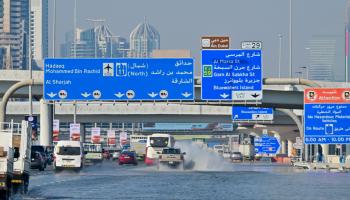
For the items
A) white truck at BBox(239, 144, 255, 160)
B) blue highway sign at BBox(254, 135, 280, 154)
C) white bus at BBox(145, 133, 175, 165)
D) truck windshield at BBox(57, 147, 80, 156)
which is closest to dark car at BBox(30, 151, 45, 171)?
truck windshield at BBox(57, 147, 80, 156)

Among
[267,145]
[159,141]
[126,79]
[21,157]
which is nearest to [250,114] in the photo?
[159,141]

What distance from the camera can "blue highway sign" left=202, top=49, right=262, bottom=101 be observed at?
70.9 metres

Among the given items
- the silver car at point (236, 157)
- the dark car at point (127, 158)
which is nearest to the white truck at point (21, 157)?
the dark car at point (127, 158)

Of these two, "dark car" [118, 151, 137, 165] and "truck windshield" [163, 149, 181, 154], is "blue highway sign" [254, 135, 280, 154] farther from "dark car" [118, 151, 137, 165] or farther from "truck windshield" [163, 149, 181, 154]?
"truck windshield" [163, 149, 181, 154]

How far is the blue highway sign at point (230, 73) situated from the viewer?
233ft

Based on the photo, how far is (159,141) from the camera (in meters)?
109

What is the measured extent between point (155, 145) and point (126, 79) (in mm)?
36680

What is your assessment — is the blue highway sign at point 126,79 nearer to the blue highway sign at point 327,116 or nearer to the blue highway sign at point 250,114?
the blue highway sign at point 327,116

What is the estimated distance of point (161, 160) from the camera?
8594 cm

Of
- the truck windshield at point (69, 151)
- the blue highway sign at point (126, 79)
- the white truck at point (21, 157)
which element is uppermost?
the blue highway sign at point (126, 79)

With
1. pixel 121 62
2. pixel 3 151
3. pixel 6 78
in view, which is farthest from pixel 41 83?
pixel 3 151

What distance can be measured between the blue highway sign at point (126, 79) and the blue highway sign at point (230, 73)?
49.9 inches

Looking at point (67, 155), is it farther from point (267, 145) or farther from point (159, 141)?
point (267, 145)

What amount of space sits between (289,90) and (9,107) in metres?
49.8
